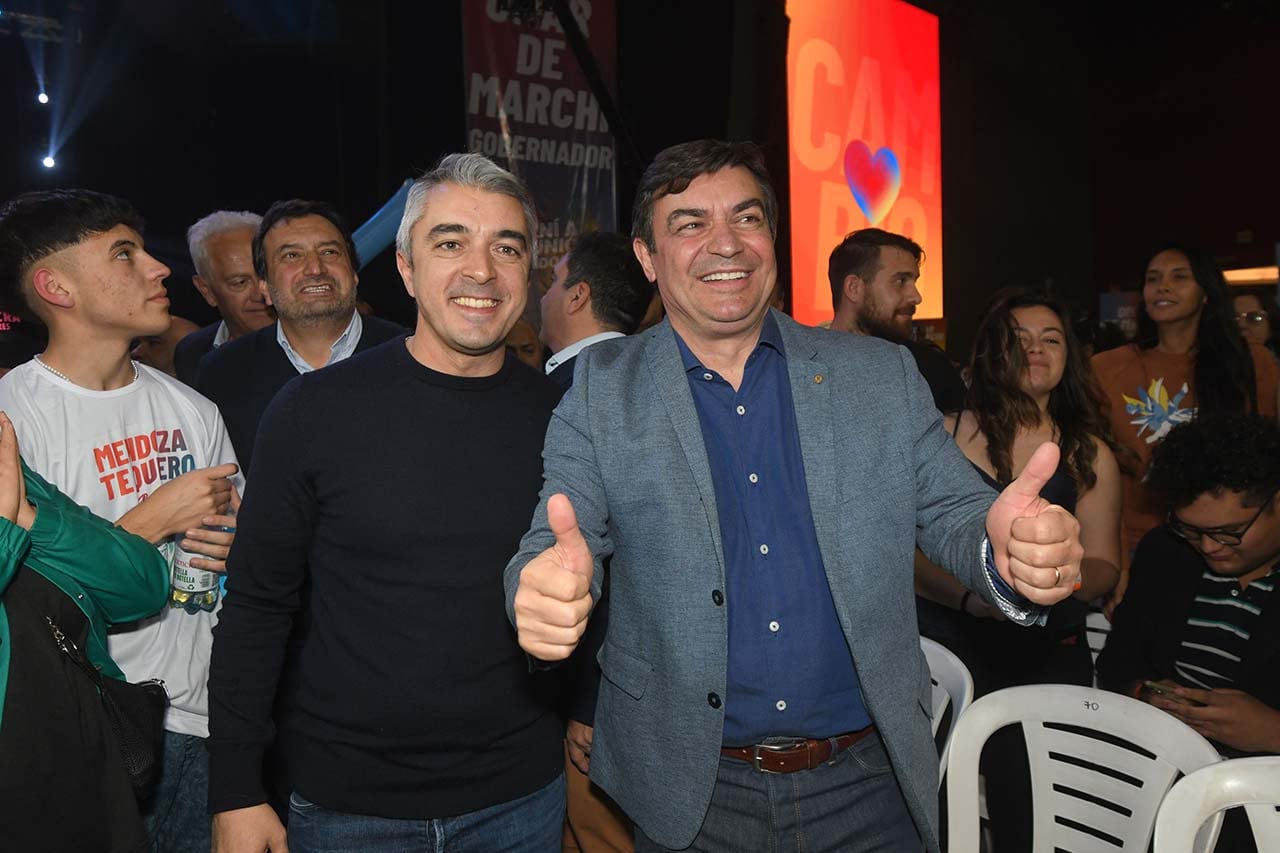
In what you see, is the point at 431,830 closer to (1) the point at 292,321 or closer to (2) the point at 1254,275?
(1) the point at 292,321

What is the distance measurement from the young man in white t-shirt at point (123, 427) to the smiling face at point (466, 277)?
1.82ft

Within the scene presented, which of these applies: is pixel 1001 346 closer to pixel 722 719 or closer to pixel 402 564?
pixel 722 719

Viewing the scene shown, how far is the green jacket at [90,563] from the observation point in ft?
4.80

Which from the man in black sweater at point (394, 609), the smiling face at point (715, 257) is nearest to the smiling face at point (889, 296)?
the smiling face at point (715, 257)

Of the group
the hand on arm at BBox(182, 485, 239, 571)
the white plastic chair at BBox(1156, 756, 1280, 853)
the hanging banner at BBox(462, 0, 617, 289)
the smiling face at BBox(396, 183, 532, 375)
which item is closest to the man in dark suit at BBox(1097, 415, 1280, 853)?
the white plastic chair at BBox(1156, 756, 1280, 853)

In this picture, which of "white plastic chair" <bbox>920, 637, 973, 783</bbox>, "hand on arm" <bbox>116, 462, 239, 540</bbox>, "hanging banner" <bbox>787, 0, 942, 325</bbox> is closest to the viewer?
"hand on arm" <bbox>116, 462, 239, 540</bbox>

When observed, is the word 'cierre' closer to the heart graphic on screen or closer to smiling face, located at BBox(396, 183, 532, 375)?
smiling face, located at BBox(396, 183, 532, 375)

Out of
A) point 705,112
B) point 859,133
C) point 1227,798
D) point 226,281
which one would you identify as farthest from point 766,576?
point 859,133

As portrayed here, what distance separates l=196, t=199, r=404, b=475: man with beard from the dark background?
60 cm

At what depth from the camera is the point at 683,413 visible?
1476 millimetres

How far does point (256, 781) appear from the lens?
1.52 meters

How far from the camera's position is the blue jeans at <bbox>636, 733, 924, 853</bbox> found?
143 cm

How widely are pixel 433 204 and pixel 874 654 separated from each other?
3.53ft

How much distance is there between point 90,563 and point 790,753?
1189 mm
